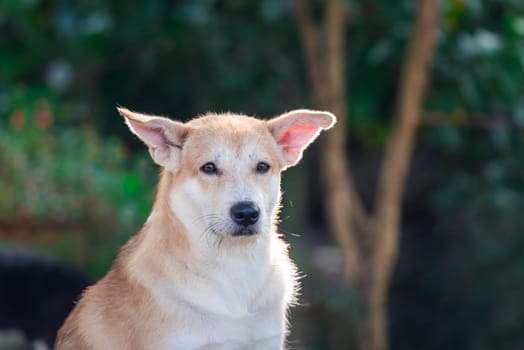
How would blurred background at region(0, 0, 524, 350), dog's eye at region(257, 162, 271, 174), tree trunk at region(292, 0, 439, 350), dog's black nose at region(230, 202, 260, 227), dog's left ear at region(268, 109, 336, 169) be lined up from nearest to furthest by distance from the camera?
dog's black nose at region(230, 202, 260, 227), dog's eye at region(257, 162, 271, 174), dog's left ear at region(268, 109, 336, 169), blurred background at region(0, 0, 524, 350), tree trunk at region(292, 0, 439, 350)

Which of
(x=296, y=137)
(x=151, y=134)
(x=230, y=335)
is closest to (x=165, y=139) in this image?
(x=151, y=134)

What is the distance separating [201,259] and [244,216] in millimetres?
303

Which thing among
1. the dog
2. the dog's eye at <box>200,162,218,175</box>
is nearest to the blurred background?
the dog

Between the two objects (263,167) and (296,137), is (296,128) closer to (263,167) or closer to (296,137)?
(296,137)

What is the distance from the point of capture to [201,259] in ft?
17.6

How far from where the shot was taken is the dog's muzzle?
17.3 feet

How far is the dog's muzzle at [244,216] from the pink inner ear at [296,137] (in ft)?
2.07

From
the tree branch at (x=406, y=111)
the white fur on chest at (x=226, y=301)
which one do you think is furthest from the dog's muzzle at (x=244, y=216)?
the tree branch at (x=406, y=111)

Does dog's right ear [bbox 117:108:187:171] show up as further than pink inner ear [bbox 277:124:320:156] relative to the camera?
No

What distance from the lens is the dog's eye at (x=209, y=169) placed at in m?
5.48

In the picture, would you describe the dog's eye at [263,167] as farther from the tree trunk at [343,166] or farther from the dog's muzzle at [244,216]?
the tree trunk at [343,166]

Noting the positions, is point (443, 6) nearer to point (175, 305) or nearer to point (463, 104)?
point (463, 104)

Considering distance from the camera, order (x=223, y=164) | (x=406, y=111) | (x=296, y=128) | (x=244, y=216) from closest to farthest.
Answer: (x=244, y=216)
(x=223, y=164)
(x=296, y=128)
(x=406, y=111)

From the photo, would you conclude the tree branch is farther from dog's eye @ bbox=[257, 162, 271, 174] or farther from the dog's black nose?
the dog's black nose
